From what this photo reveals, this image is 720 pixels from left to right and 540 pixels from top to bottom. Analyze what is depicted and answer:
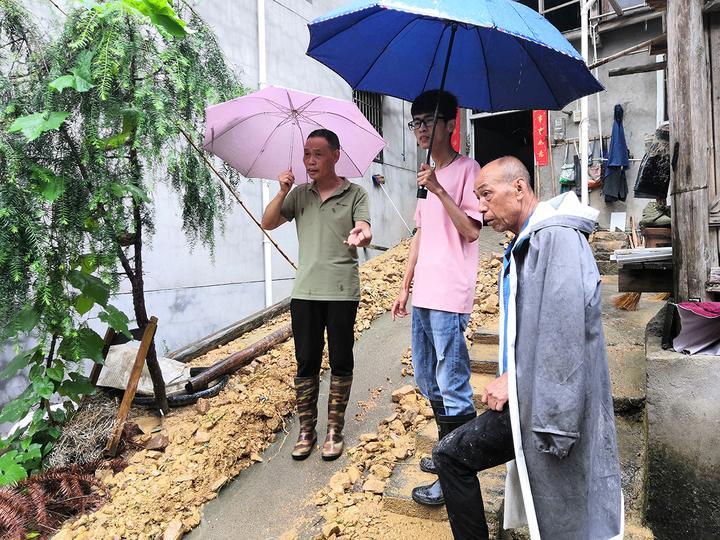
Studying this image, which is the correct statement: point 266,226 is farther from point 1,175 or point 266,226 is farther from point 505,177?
point 505,177

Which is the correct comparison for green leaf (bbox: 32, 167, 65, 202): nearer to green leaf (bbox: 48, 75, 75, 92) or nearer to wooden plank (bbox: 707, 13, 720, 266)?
green leaf (bbox: 48, 75, 75, 92)

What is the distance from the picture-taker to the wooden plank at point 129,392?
10.3 feet

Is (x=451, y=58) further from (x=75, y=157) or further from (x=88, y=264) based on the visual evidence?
(x=88, y=264)

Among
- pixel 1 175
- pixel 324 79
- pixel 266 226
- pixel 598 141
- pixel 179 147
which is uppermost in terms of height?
pixel 324 79

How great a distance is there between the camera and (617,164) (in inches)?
395

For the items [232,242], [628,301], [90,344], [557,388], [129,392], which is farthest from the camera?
[232,242]

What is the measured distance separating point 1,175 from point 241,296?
4029 mm

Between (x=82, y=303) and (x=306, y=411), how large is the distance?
62.4 inches

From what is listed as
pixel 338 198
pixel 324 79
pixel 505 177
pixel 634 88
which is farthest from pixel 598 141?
pixel 505 177

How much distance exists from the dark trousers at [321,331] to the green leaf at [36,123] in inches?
64.8

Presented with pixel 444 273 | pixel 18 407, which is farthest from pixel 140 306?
pixel 444 273

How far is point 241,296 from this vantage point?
21.3ft

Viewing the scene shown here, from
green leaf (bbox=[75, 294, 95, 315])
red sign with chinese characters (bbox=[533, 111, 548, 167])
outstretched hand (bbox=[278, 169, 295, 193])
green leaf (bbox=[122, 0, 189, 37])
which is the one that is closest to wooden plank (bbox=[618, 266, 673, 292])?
outstretched hand (bbox=[278, 169, 295, 193])

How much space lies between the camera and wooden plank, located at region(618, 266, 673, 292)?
3533 millimetres
